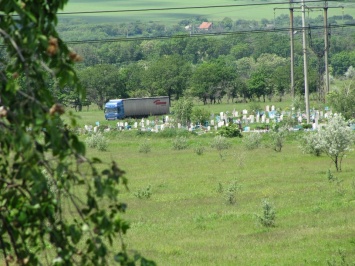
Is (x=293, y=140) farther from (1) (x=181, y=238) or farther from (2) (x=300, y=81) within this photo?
A: (2) (x=300, y=81)

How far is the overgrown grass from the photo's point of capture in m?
18.3

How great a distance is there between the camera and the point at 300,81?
92688mm

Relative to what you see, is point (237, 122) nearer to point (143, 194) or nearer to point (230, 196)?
point (143, 194)

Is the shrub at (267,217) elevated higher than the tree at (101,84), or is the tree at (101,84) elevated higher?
the tree at (101,84)

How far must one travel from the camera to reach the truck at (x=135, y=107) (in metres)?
82.2

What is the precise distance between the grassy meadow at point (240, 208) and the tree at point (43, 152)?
294 cm

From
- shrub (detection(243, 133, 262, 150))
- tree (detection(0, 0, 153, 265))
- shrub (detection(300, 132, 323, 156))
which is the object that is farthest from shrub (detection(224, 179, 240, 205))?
tree (detection(0, 0, 153, 265))

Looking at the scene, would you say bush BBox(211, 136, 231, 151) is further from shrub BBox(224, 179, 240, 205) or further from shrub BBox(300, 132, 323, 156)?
shrub BBox(224, 179, 240, 205)

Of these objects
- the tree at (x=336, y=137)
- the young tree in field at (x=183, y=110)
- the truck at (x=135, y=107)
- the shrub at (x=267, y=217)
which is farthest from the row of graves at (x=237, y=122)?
the shrub at (x=267, y=217)

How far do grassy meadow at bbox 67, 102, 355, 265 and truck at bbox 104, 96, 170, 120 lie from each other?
37200 mm

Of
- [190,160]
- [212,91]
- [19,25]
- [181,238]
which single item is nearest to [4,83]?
[19,25]

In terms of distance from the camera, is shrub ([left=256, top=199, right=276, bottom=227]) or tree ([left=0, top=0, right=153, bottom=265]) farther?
shrub ([left=256, top=199, right=276, bottom=227])

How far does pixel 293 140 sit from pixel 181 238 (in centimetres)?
3236

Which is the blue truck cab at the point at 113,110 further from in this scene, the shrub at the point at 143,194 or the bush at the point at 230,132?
the shrub at the point at 143,194
